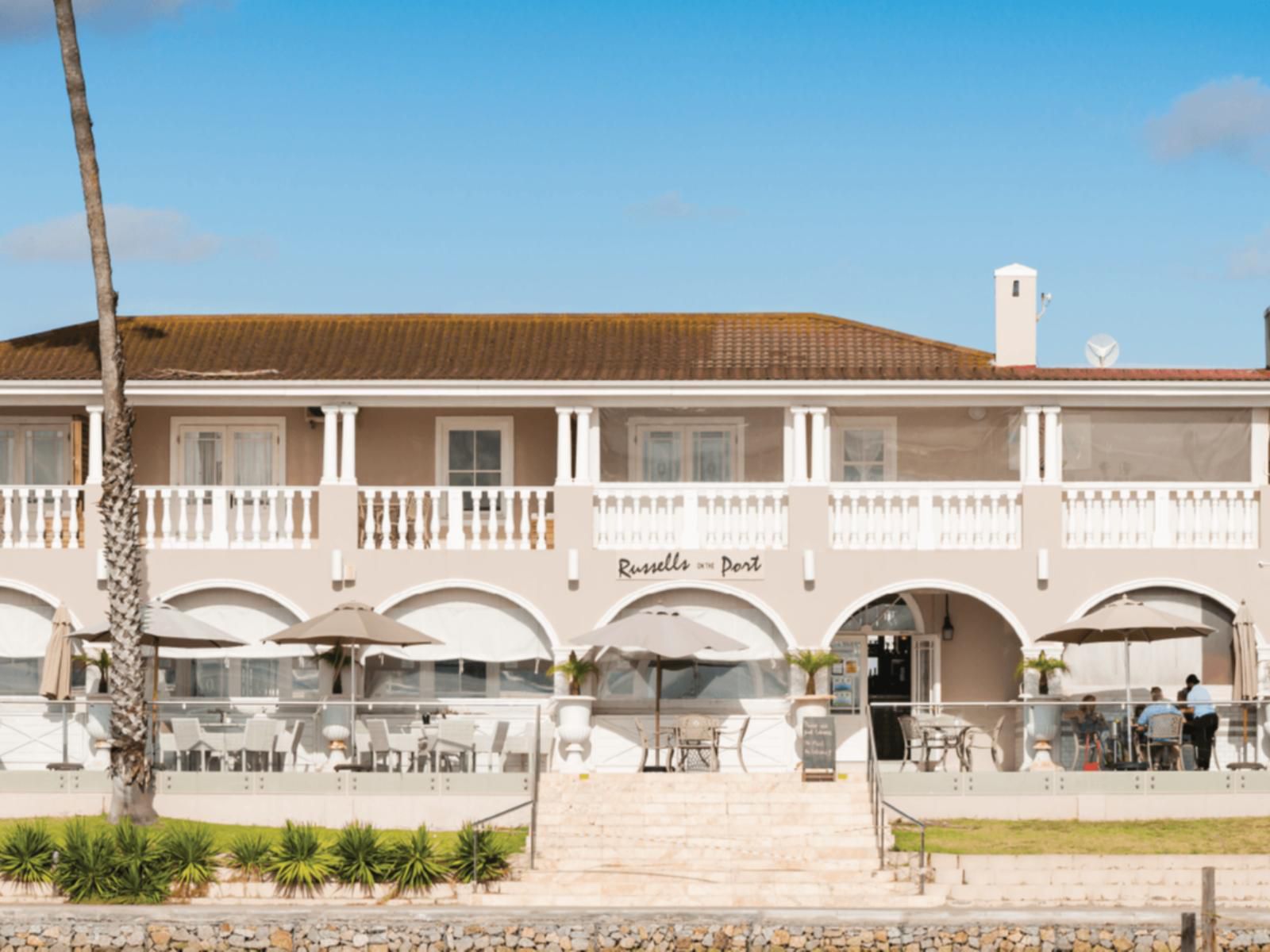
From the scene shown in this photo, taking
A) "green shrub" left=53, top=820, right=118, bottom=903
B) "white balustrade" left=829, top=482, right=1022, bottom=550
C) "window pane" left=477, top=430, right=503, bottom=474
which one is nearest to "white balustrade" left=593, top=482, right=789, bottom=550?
"white balustrade" left=829, top=482, right=1022, bottom=550

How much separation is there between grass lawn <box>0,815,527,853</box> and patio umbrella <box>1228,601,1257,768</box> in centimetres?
944

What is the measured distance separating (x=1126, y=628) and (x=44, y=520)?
562 inches

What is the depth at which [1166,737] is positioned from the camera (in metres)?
26.5

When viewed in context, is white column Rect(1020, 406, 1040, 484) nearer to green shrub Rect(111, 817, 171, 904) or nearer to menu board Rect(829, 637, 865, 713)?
menu board Rect(829, 637, 865, 713)

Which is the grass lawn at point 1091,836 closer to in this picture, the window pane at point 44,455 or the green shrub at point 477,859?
the green shrub at point 477,859

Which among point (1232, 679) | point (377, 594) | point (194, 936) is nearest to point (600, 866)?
point (194, 936)

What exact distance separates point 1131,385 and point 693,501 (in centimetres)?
597

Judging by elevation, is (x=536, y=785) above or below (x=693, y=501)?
below

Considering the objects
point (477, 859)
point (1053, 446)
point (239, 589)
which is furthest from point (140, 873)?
point (1053, 446)

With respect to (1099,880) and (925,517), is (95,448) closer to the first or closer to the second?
(925,517)

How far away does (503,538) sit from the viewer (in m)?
30.8

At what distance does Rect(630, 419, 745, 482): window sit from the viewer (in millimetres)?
32188

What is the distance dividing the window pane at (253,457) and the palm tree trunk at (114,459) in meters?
4.85

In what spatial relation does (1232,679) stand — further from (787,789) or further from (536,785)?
(536,785)
